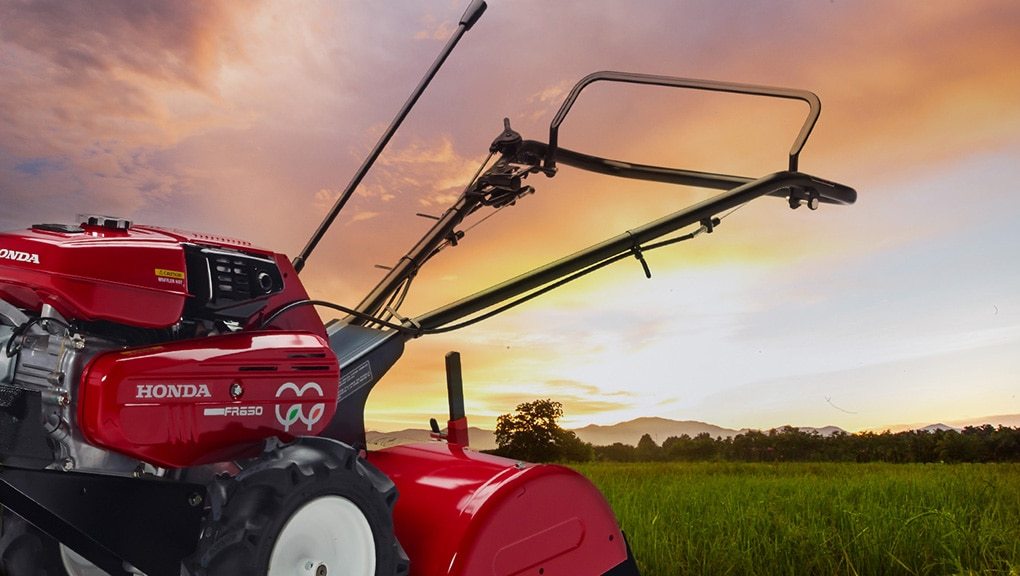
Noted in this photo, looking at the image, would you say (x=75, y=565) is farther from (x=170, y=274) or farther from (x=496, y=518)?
(x=496, y=518)

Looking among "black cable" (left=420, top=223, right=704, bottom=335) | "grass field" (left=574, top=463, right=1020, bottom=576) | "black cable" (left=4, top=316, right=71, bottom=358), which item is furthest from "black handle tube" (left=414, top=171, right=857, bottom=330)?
"grass field" (left=574, top=463, right=1020, bottom=576)

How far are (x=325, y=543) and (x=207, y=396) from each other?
22.4 inches

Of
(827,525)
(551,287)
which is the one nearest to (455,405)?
(551,287)

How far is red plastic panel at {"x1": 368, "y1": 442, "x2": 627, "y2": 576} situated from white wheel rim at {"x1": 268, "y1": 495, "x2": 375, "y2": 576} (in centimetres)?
33

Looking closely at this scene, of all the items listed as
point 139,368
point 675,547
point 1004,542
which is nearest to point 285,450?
point 139,368

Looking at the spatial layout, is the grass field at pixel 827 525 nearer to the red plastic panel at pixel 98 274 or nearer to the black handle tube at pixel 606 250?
the black handle tube at pixel 606 250

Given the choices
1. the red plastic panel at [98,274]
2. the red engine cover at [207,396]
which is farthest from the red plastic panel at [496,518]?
the red plastic panel at [98,274]

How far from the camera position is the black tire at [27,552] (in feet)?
11.5

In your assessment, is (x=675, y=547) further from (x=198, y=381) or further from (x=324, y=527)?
(x=198, y=381)

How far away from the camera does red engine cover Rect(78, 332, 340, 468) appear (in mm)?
2500

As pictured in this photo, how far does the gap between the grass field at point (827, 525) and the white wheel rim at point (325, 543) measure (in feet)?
8.43

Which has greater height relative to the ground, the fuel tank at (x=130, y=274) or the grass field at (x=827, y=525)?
the fuel tank at (x=130, y=274)

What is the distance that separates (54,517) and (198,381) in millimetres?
560

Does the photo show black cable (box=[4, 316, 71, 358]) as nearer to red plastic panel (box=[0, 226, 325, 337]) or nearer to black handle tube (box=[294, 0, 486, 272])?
red plastic panel (box=[0, 226, 325, 337])
